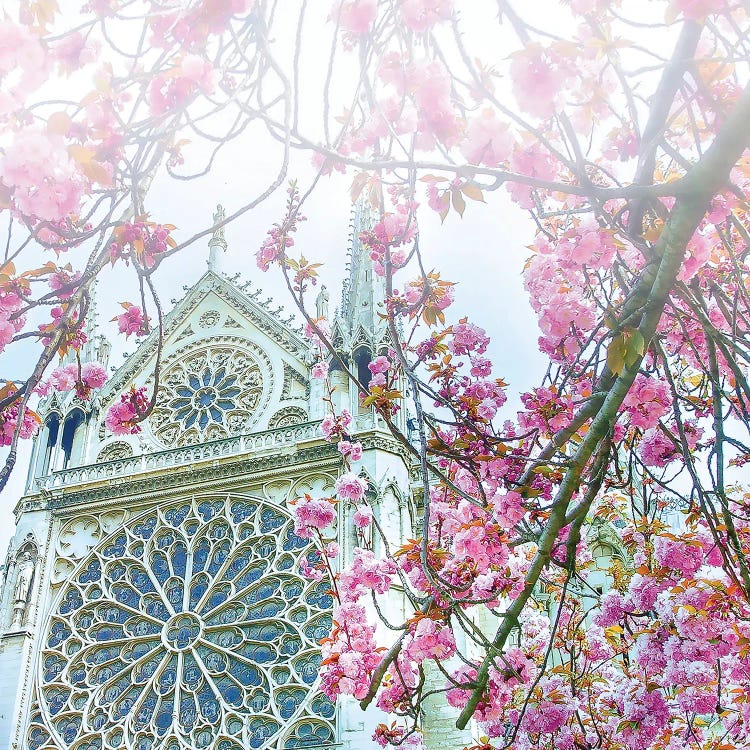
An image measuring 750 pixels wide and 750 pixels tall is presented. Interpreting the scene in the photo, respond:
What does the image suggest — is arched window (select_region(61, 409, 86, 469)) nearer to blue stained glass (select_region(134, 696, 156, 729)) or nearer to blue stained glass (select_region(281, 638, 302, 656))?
blue stained glass (select_region(134, 696, 156, 729))

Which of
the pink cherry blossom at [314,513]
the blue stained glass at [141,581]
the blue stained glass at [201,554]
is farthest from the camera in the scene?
the blue stained glass at [141,581]

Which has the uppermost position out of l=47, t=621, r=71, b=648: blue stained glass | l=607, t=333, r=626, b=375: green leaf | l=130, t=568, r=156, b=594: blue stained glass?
l=130, t=568, r=156, b=594: blue stained glass

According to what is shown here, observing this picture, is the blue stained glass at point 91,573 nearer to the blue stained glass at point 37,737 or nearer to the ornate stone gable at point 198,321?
the blue stained glass at point 37,737

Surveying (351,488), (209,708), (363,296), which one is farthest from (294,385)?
(351,488)

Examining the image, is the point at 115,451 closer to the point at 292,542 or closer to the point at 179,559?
the point at 179,559

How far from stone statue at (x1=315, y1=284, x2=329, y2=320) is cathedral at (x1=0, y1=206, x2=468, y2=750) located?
0.04 m

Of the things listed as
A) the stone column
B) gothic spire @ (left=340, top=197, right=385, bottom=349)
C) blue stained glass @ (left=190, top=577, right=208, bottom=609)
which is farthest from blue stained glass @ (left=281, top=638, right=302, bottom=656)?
gothic spire @ (left=340, top=197, right=385, bottom=349)

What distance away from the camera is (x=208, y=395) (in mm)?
17578

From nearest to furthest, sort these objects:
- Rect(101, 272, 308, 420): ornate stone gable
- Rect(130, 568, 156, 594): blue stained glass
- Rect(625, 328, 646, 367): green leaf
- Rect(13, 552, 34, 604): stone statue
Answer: Rect(625, 328, 646, 367): green leaf
Rect(130, 568, 156, 594): blue stained glass
Rect(13, 552, 34, 604): stone statue
Rect(101, 272, 308, 420): ornate stone gable

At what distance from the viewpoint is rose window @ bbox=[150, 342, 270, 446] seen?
55.9ft

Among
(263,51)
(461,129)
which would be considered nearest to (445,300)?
(461,129)

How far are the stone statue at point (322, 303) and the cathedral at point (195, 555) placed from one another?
0.12 ft

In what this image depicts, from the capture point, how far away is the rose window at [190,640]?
1370 centimetres

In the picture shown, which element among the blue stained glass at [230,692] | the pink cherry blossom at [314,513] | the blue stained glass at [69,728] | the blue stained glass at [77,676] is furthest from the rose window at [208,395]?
the pink cherry blossom at [314,513]
